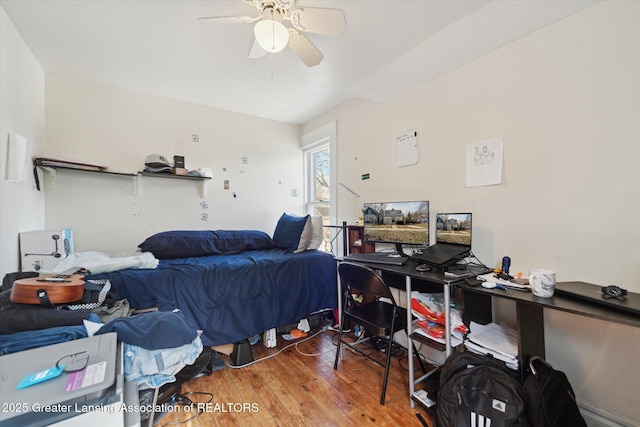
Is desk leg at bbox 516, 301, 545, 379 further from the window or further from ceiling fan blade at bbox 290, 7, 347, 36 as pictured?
the window

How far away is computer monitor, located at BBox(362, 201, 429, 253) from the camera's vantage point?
6.10 feet

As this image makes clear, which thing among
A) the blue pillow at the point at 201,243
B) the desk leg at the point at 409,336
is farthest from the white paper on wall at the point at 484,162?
the blue pillow at the point at 201,243

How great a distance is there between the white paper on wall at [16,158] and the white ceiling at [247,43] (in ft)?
2.45

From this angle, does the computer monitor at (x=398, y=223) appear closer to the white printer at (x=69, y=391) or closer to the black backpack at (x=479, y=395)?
the black backpack at (x=479, y=395)

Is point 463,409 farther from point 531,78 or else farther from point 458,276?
point 531,78

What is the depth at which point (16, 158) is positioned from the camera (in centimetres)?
159

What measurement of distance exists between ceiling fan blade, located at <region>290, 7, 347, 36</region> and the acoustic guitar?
1706mm

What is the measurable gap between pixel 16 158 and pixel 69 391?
1.83m

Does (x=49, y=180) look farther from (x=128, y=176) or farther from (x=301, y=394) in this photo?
(x=301, y=394)

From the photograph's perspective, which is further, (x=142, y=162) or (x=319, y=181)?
(x=319, y=181)

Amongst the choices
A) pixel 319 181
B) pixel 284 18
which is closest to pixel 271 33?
pixel 284 18

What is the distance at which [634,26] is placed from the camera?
1.16m

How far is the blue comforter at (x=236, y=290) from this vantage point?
1.67 metres

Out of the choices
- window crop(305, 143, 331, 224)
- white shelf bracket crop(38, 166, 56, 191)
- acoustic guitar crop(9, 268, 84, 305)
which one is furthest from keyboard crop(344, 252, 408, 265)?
white shelf bracket crop(38, 166, 56, 191)
